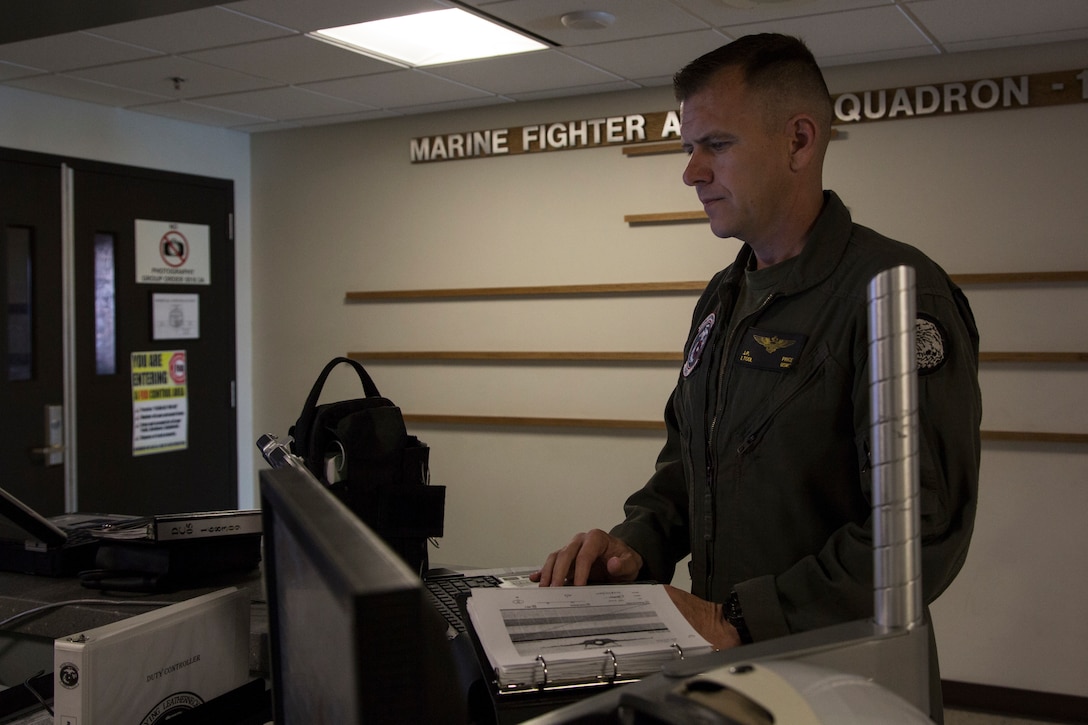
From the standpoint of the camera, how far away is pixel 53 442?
4715 mm

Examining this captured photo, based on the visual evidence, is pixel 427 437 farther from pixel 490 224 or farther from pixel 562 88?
pixel 562 88

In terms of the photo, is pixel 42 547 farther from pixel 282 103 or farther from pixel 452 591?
pixel 282 103

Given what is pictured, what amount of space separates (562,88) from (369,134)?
4.19 feet

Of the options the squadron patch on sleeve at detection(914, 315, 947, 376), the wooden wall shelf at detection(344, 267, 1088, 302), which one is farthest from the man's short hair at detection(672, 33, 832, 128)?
the wooden wall shelf at detection(344, 267, 1088, 302)

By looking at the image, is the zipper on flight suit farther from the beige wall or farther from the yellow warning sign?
the yellow warning sign

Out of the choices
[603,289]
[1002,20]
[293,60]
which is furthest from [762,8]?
[293,60]

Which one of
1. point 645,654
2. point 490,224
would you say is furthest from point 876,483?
point 490,224

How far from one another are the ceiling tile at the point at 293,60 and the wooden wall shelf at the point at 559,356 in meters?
1.52

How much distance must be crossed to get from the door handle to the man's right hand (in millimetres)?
3924

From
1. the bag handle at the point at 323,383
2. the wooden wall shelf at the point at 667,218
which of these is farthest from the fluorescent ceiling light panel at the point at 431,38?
the bag handle at the point at 323,383

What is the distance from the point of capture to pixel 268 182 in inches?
228

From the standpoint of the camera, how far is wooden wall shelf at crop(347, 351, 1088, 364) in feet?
13.0

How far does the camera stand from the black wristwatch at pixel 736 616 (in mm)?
1256

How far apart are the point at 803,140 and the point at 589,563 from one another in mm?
705
